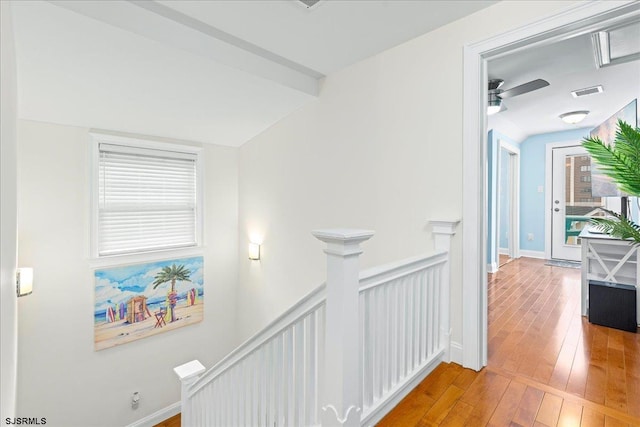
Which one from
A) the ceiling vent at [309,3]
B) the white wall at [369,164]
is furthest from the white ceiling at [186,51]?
the white wall at [369,164]

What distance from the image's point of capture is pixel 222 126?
11.4ft

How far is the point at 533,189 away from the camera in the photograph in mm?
5543

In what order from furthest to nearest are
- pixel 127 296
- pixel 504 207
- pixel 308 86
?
1. pixel 504 207
2. pixel 127 296
3. pixel 308 86

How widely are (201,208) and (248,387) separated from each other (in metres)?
2.57

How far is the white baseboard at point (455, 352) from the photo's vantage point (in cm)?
199

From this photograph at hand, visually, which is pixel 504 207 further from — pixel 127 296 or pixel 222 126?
Result: pixel 127 296

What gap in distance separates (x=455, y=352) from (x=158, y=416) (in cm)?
336

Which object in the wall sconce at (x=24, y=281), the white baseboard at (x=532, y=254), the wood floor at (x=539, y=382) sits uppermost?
the wall sconce at (x=24, y=281)

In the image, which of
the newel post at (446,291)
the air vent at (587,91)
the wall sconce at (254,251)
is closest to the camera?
the newel post at (446,291)

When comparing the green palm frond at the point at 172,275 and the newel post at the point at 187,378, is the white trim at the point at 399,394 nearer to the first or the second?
the newel post at the point at 187,378

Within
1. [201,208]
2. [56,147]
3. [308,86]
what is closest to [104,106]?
[56,147]

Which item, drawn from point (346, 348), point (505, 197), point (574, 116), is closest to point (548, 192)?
point (505, 197)

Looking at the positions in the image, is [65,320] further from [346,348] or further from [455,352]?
[455,352]

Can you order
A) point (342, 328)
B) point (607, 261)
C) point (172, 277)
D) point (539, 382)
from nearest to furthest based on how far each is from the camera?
point (342, 328)
point (539, 382)
point (607, 261)
point (172, 277)
